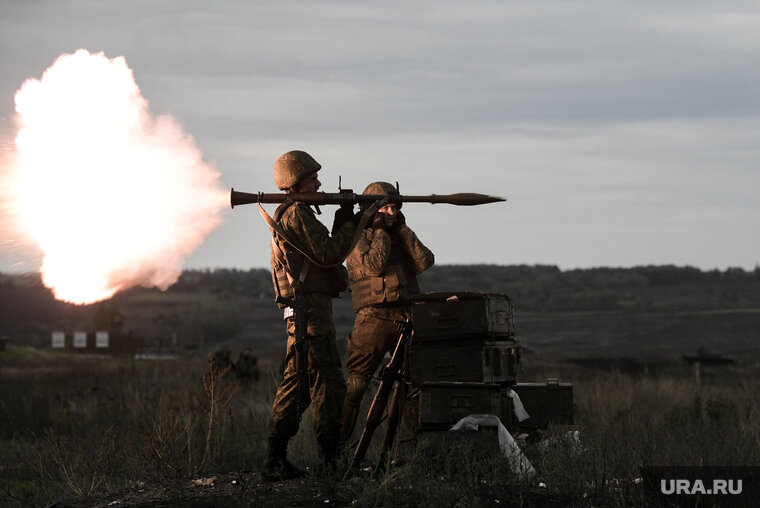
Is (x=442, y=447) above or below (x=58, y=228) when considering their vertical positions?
below

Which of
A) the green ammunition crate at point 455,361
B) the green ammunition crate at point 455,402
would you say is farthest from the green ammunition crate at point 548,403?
the green ammunition crate at point 455,402

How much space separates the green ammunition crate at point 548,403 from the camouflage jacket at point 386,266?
Result: 1.47 m

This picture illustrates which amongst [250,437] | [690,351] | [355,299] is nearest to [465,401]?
[355,299]

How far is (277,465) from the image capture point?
28.6ft

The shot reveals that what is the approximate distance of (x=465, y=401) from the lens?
8.45 m

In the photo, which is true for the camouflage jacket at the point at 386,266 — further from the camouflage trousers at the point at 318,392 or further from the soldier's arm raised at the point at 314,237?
the camouflage trousers at the point at 318,392

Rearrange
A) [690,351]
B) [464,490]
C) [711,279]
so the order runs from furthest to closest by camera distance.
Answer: [711,279] → [690,351] → [464,490]

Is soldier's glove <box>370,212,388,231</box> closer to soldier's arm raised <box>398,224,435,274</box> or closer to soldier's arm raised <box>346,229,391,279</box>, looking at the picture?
soldier's arm raised <box>346,229,391,279</box>

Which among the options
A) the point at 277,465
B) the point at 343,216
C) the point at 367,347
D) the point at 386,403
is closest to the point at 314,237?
the point at 343,216

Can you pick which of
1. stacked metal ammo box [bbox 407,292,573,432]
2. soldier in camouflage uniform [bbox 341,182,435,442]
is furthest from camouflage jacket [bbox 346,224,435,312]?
stacked metal ammo box [bbox 407,292,573,432]

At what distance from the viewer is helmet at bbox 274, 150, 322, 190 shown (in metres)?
8.77

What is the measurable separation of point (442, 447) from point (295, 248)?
2.16 m

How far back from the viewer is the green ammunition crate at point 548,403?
9.49m

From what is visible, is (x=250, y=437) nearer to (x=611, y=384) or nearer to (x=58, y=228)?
(x=58, y=228)
